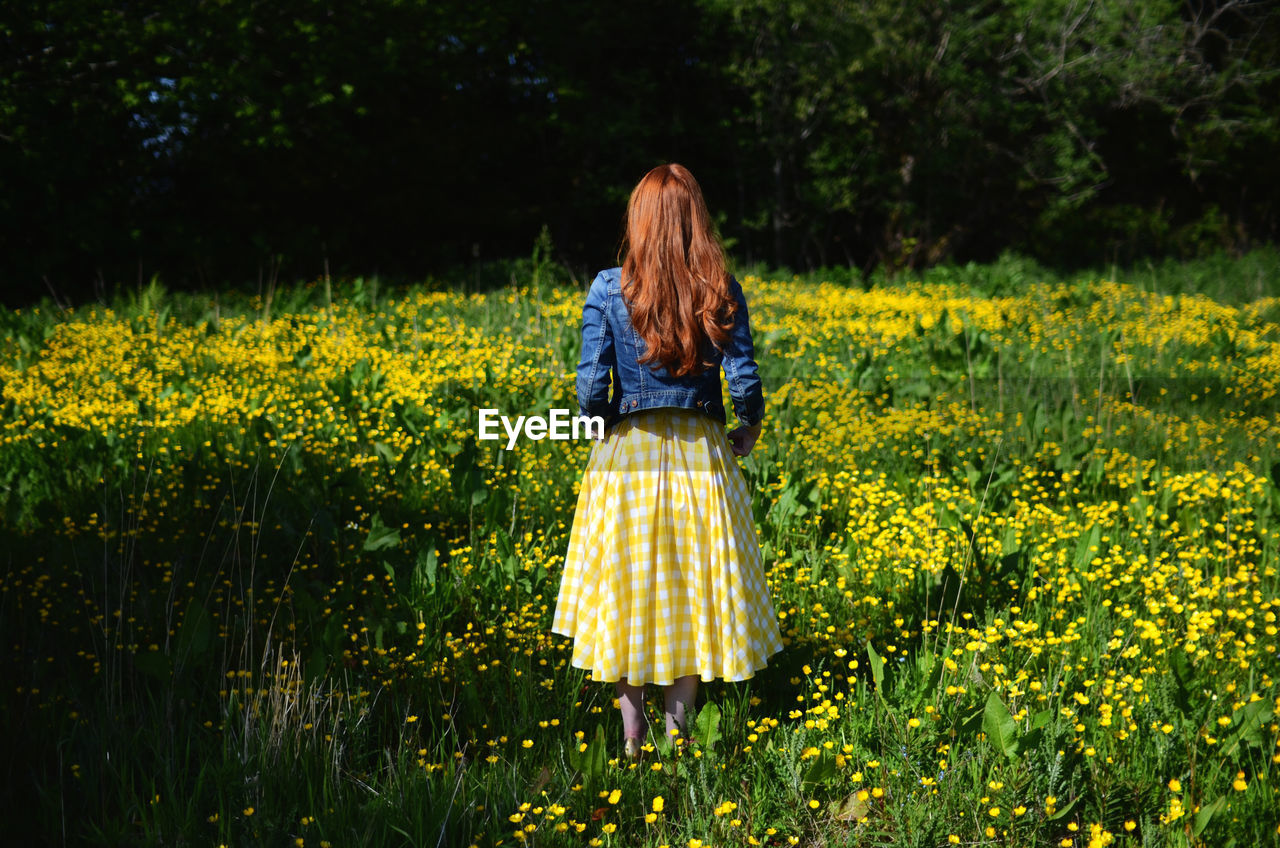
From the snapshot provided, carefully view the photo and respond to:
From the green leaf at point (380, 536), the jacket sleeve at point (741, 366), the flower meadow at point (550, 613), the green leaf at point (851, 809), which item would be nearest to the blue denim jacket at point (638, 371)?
the jacket sleeve at point (741, 366)

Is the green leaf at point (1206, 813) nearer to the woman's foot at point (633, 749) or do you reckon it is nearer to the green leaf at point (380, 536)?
the woman's foot at point (633, 749)

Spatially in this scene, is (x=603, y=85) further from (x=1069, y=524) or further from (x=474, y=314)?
(x=1069, y=524)

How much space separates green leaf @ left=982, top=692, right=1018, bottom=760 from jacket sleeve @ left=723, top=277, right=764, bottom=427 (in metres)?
1.08

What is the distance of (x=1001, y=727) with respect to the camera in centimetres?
258

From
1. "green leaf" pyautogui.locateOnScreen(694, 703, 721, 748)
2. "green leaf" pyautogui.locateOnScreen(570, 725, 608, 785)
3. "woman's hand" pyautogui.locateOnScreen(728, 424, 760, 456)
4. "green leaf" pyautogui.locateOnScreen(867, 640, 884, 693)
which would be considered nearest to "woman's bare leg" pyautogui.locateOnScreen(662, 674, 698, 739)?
"green leaf" pyautogui.locateOnScreen(694, 703, 721, 748)

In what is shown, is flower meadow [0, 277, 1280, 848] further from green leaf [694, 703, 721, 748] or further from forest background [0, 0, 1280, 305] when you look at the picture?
forest background [0, 0, 1280, 305]

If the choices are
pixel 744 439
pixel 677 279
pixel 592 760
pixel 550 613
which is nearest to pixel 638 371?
pixel 677 279

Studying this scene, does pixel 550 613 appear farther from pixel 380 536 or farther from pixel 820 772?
pixel 820 772

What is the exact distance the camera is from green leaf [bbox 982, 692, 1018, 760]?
257 centimetres

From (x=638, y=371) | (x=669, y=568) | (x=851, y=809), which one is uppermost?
(x=638, y=371)

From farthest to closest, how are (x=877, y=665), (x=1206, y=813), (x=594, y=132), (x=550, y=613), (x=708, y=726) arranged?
(x=594, y=132), (x=550, y=613), (x=877, y=665), (x=708, y=726), (x=1206, y=813)

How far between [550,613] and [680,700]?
2.93 feet

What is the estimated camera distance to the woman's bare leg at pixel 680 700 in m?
2.91

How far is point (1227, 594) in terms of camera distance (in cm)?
356
